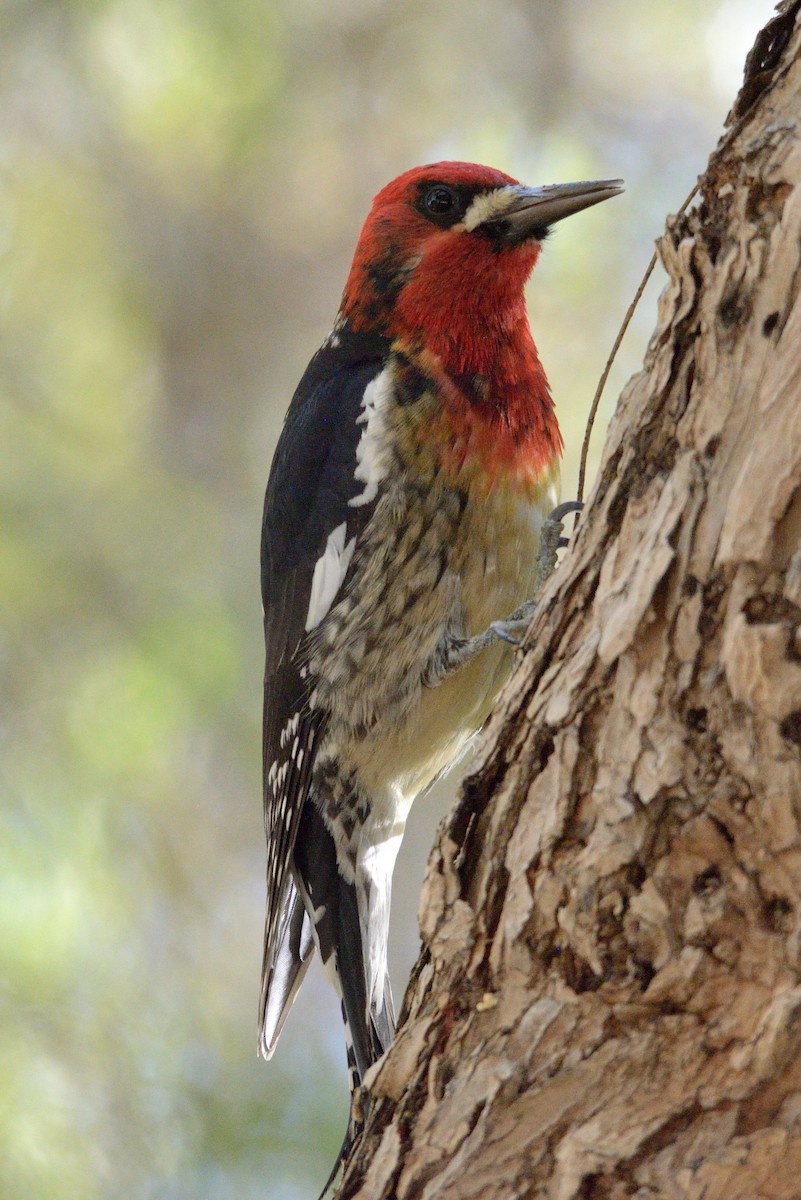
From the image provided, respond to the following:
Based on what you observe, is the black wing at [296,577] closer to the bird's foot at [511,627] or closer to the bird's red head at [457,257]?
the bird's red head at [457,257]

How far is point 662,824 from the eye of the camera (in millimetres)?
1346

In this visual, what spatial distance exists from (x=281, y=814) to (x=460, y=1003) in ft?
4.68

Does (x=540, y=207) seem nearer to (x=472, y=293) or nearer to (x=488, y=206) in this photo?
(x=488, y=206)

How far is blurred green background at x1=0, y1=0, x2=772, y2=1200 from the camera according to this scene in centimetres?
391

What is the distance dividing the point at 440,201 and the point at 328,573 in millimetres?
961

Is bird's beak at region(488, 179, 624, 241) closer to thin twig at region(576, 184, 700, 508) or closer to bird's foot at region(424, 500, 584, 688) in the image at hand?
bird's foot at region(424, 500, 584, 688)

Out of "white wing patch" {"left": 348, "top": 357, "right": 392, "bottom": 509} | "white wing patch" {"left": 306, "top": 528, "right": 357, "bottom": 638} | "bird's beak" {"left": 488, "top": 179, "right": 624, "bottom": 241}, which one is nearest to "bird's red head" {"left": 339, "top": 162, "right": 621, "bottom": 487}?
"bird's beak" {"left": 488, "top": 179, "right": 624, "bottom": 241}

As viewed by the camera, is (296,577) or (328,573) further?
(296,577)

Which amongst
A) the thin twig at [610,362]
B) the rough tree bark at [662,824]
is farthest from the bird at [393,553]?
the rough tree bark at [662,824]

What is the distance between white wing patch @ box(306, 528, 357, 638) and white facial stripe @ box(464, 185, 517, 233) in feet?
2.58

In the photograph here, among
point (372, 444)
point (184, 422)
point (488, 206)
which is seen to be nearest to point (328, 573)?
point (372, 444)

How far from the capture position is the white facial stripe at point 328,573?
9.17 feet

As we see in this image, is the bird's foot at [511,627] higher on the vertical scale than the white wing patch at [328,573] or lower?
lower

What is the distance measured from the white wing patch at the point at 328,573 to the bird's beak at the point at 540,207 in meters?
0.79
